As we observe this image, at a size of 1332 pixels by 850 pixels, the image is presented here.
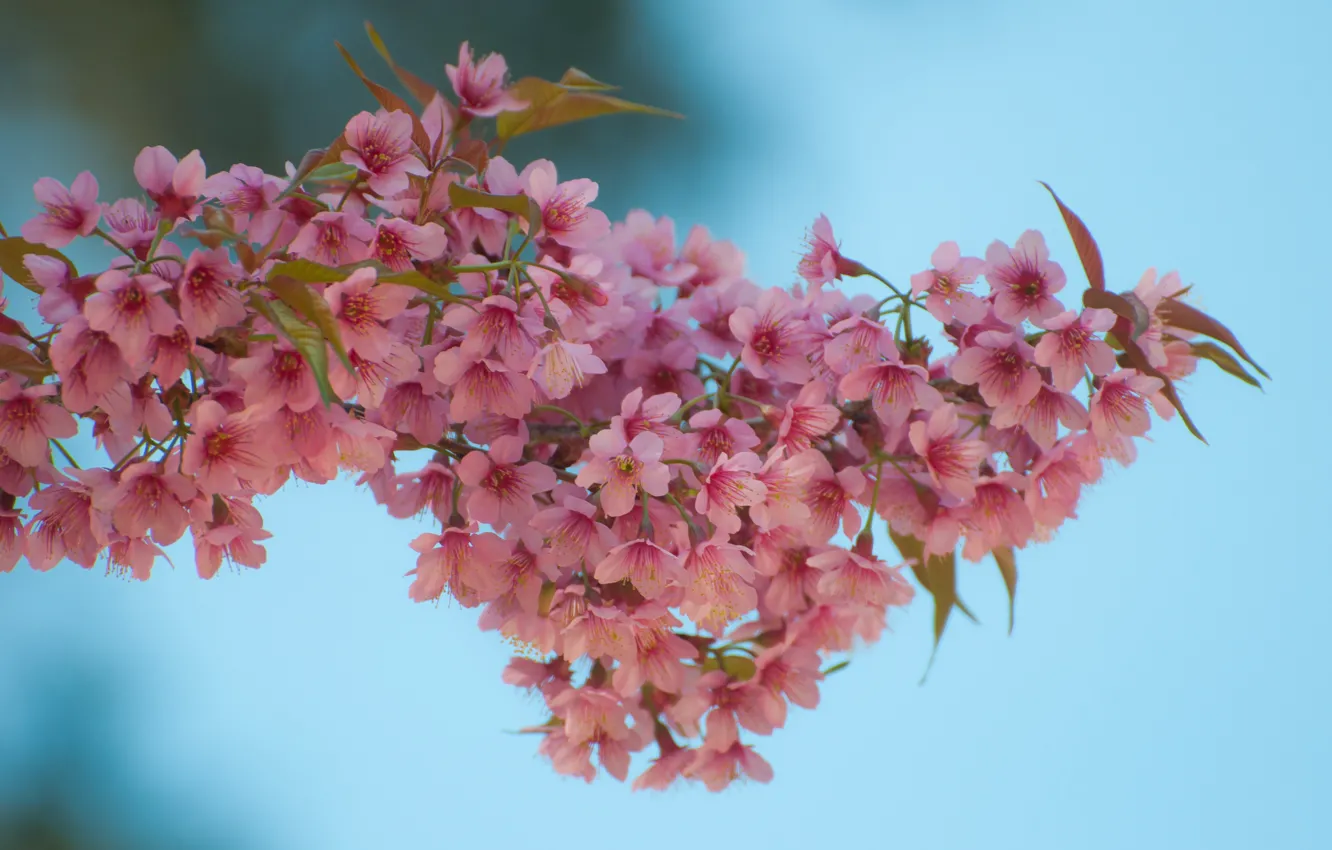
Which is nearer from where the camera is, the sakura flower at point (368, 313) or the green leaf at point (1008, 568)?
the sakura flower at point (368, 313)

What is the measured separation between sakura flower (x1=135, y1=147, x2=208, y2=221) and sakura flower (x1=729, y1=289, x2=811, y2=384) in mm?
Answer: 389

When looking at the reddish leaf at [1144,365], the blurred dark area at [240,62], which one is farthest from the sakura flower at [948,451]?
the blurred dark area at [240,62]

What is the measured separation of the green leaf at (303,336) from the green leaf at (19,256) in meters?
0.15

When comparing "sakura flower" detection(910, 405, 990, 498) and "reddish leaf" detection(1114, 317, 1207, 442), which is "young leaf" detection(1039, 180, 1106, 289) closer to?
"reddish leaf" detection(1114, 317, 1207, 442)

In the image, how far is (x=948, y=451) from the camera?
0.84 metres

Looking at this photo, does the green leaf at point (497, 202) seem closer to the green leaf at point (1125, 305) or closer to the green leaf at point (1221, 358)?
the green leaf at point (1125, 305)

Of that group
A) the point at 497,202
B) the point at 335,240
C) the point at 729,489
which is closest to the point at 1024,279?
the point at 729,489

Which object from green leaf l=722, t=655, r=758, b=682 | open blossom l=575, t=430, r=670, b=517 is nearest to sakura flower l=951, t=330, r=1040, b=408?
open blossom l=575, t=430, r=670, b=517

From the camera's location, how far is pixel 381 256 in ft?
2.52

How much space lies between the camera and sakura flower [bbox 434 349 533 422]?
2.41ft

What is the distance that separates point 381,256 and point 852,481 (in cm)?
39

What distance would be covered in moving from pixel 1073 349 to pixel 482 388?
427mm

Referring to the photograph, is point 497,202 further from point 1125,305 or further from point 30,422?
point 1125,305

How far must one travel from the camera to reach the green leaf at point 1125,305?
2.63 feet
